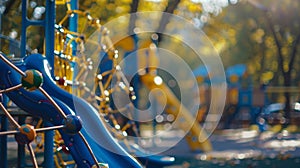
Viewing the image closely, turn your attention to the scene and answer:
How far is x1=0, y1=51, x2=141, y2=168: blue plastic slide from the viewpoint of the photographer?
4008 mm

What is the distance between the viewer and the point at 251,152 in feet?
34.9

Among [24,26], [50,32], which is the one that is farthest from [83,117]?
[24,26]

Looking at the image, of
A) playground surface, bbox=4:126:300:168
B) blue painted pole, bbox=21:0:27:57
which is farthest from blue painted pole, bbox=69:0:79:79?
playground surface, bbox=4:126:300:168

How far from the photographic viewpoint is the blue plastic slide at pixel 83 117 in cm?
401

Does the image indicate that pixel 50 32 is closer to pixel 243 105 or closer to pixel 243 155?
pixel 243 155

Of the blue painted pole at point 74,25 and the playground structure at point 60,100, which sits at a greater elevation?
the blue painted pole at point 74,25

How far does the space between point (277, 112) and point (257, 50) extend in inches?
230

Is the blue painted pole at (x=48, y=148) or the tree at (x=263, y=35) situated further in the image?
the tree at (x=263, y=35)

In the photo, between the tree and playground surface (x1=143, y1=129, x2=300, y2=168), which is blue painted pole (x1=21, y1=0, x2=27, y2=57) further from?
the tree

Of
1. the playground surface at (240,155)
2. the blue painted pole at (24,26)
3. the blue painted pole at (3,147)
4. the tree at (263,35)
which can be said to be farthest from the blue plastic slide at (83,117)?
the tree at (263,35)

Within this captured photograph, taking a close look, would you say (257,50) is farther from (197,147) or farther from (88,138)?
(88,138)

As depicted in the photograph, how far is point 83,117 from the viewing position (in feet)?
15.9

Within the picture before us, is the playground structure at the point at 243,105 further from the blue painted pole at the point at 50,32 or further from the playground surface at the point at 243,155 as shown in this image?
the blue painted pole at the point at 50,32

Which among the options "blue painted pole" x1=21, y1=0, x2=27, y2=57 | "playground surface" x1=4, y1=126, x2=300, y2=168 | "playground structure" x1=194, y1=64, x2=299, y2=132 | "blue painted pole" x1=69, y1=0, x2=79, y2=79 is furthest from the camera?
"playground structure" x1=194, y1=64, x2=299, y2=132
